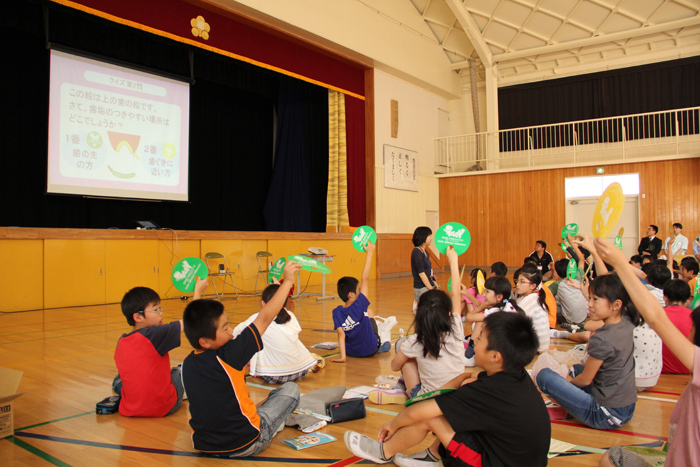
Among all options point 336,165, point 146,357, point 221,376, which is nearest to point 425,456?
point 221,376

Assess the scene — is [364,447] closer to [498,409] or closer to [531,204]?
[498,409]

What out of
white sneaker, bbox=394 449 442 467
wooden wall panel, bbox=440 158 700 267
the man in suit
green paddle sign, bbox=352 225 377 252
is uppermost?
wooden wall panel, bbox=440 158 700 267

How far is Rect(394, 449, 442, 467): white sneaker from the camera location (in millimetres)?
2162

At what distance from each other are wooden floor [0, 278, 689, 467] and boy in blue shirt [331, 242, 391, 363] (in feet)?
0.44

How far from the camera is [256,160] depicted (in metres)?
12.5

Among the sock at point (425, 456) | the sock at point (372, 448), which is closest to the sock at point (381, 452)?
the sock at point (372, 448)

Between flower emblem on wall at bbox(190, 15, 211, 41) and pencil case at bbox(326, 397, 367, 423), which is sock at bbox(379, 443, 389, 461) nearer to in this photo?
pencil case at bbox(326, 397, 367, 423)

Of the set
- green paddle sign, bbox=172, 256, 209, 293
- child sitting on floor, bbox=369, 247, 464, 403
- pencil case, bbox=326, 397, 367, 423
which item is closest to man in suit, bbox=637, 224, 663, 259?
child sitting on floor, bbox=369, 247, 464, 403

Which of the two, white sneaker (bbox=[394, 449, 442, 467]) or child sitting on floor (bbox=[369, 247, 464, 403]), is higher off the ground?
child sitting on floor (bbox=[369, 247, 464, 403])

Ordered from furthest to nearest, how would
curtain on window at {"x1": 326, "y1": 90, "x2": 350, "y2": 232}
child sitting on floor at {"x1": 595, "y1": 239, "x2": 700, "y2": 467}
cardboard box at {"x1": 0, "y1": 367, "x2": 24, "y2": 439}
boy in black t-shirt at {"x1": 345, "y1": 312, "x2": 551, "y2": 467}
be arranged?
curtain on window at {"x1": 326, "y1": 90, "x2": 350, "y2": 232} → cardboard box at {"x1": 0, "y1": 367, "x2": 24, "y2": 439} → boy in black t-shirt at {"x1": 345, "y1": 312, "x2": 551, "y2": 467} → child sitting on floor at {"x1": 595, "y1": 239, "x2": 700, "y2": 467}

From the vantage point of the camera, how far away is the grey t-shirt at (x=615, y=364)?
2629mm

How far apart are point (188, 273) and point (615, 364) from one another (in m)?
2.61

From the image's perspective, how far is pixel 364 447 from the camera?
226 centimetres

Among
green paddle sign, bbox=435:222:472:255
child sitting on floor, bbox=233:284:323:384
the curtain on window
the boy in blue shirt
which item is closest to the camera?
child sitting on floor, bbox=233:284:323:384
